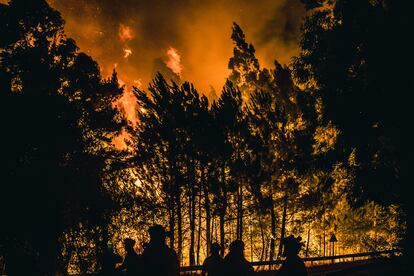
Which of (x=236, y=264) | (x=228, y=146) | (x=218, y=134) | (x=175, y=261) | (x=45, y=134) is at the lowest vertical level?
(x=236, y=264)

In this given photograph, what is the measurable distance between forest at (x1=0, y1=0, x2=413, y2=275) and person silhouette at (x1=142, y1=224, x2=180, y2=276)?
600cm

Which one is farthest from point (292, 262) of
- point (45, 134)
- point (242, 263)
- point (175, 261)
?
point (45, 134)

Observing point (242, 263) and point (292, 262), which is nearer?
point (292, 262)

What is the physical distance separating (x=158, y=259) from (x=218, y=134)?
16852mm

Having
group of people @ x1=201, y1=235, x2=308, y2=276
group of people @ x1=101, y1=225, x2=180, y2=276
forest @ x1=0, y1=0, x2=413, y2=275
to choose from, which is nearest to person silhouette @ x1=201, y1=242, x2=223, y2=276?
group of people @ x1=201, y1=235, x2=308, y2=276

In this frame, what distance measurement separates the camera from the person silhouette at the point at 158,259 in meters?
4.63

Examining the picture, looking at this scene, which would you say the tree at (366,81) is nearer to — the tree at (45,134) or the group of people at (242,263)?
the group of people at (242,263)

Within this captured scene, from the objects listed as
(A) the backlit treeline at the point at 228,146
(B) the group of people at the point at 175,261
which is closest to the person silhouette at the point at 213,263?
(B) the group of people at the point at 175,261

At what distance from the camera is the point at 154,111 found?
2180 centimetres

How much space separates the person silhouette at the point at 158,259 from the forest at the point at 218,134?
600 cm

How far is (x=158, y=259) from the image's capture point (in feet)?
15.2

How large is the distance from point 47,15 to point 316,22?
38.8 feet

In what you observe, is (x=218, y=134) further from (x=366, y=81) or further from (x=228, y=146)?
(x=366, y=81)

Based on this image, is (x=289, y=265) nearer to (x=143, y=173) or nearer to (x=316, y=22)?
(x=316, y=22)
